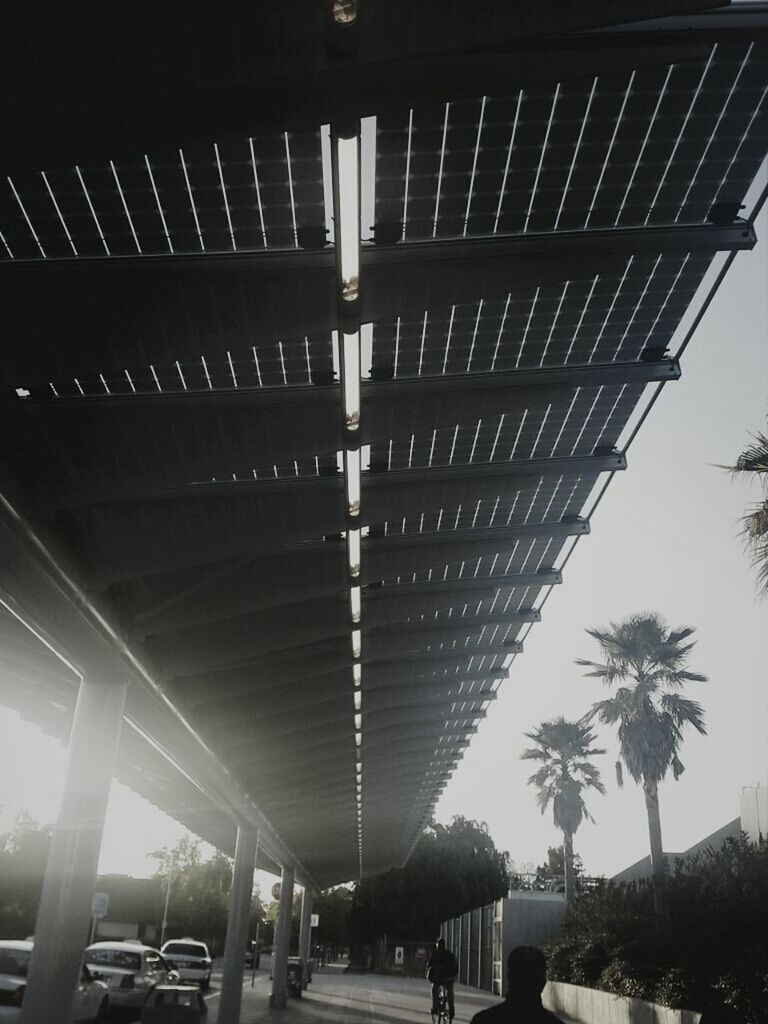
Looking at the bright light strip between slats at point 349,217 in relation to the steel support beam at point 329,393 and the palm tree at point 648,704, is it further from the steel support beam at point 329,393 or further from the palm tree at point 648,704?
the palm tree at point 648,704

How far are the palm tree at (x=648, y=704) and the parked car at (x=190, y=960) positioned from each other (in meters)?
20.0

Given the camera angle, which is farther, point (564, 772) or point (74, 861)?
point (564, 772)

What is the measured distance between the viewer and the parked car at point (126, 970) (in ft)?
75.0

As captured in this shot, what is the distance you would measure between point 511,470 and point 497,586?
4.72 m

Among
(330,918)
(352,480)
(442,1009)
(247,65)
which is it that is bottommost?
(442,1009)

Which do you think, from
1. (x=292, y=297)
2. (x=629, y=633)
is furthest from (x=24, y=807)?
(x=292, y=297)

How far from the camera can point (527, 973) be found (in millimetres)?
4430

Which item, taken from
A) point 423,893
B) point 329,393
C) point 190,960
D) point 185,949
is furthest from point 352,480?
point 423,893

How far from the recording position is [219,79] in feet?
17.0

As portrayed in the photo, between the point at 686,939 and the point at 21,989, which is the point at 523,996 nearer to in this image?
the point at 21,989

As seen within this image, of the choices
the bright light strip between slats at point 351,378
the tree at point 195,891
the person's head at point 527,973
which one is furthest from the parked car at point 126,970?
the tree at point 195,891

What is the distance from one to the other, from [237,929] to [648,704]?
19576 millimetres

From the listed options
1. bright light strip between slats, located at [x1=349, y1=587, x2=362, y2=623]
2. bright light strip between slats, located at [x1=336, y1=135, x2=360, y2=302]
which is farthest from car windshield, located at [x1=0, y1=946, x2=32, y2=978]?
bright light strip between slats, located at [x1=336, y1=135, x2=360, y2=302]

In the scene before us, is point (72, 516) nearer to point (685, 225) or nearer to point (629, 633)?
point (685, 225)
